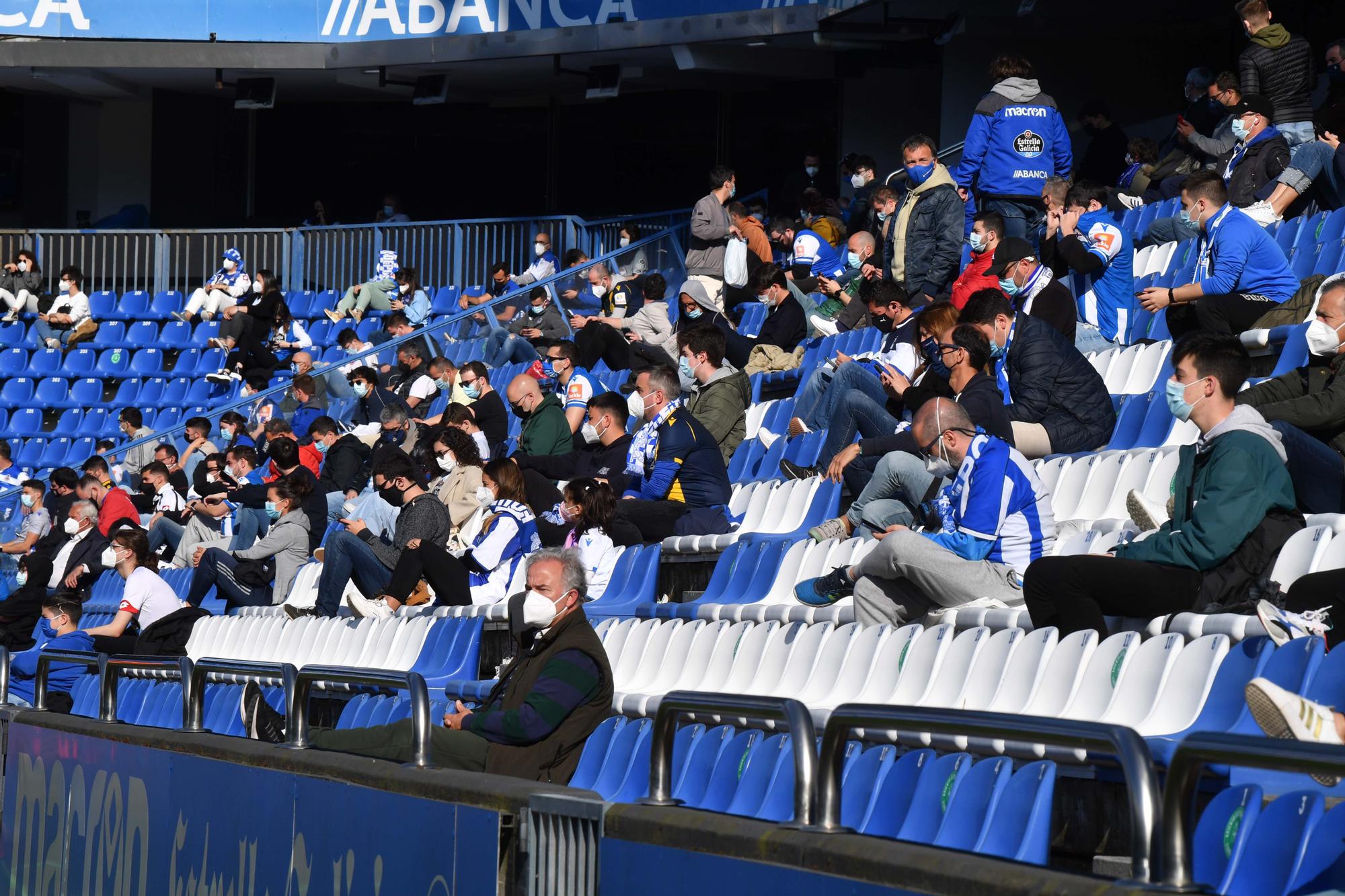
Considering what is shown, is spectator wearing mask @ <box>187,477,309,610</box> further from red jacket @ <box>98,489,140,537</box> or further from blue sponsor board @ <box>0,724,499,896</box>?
blue sponsor board @ <box>0,724,499,896</box>

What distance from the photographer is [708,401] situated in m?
9.90

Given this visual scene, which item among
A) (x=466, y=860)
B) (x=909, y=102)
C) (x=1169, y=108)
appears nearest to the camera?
(x=466, y=860)

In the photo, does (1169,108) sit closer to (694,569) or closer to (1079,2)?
(1079,2)

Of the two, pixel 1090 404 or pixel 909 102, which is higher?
pixel 909 102

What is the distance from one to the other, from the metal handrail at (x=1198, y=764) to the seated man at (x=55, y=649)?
264 inches

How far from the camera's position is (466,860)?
4.29 metres

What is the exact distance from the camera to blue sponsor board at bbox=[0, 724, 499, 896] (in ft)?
14.7

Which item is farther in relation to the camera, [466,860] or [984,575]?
[984,575]

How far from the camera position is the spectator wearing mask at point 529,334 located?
13992mm

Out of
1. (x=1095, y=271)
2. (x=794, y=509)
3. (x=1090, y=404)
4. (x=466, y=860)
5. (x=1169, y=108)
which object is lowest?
Answer: (x=466, y=860)

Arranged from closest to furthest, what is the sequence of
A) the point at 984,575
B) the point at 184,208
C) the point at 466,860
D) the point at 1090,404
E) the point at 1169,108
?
the point at 466,860
the point at 984,575
the point at 1090,404
the point at 1169,108
the point at 184,208

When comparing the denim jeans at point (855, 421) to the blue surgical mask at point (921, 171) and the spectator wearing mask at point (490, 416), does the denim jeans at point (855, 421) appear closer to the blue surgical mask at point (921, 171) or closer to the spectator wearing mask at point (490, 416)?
the blue surgical mask at point (921, 171)

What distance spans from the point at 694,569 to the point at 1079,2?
27.9 ft

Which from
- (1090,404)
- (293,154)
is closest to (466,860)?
(1090,404)
